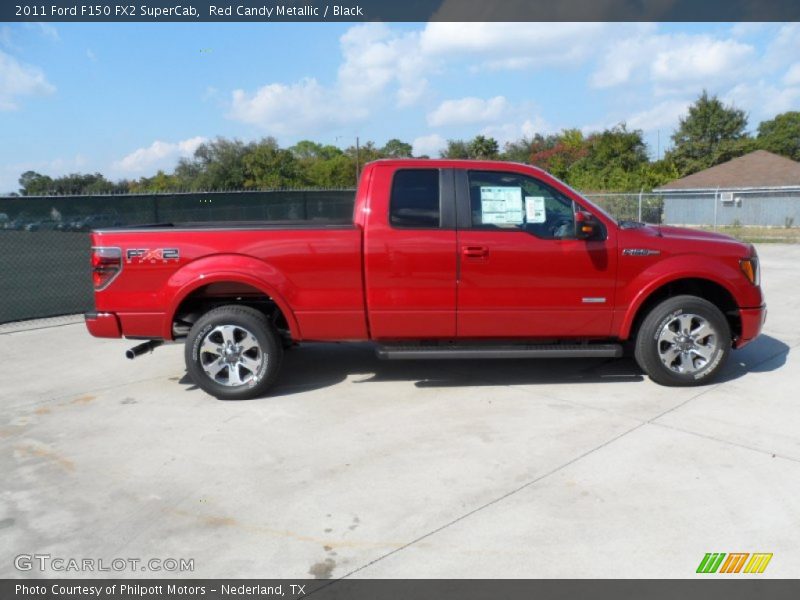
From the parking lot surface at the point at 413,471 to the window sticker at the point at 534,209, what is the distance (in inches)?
59.7

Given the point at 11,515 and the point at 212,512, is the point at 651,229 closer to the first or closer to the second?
the point at 212,512

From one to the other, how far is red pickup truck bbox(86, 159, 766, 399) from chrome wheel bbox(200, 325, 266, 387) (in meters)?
0.01

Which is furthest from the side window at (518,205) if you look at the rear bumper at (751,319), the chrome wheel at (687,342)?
the rear bumper at (751,319)

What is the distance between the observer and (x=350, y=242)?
538cm

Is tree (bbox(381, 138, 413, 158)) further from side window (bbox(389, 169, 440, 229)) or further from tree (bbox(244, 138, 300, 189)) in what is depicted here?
side window (bbox(389, 169, 440, 229))

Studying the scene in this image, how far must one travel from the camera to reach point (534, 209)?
18.2ft

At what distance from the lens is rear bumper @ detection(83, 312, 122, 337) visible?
546cm

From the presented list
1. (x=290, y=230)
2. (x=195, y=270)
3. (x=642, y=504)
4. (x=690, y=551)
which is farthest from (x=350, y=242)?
(x=690, y=551)

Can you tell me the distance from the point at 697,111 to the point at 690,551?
56789 mm

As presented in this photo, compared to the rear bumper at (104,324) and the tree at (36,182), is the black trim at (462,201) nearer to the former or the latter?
the rear bumper at (104,324)

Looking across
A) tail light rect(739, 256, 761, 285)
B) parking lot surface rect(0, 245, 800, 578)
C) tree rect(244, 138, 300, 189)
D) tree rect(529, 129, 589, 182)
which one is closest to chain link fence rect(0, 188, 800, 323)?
parking lot surface rect(0, 245, 800, 578)

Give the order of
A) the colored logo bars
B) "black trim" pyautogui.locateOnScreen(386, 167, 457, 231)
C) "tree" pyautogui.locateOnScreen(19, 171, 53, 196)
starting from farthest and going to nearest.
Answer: "tree" pyautogui.locateOnScreen(19, 171, 53, 196)
"black trim" pyautogui.locateOnScreen(386, 167, 457, 231)
the colored logo bars

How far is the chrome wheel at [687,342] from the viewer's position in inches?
219
